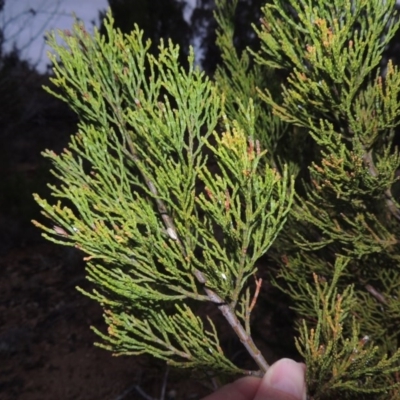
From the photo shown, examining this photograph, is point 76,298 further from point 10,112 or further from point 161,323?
point 10,112

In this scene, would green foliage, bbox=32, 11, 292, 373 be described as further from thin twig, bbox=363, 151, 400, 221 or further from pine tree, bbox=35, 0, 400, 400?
thin twig, bbox=363, 151, 400, 221

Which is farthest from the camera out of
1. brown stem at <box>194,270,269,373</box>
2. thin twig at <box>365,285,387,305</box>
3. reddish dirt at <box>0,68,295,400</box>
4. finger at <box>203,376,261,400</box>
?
reddish dirt at <box>0,68,295,400</box>

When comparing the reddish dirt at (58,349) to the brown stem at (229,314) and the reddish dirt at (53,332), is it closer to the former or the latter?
the reddish dirt at (53,332)

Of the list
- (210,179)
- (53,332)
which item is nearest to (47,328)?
(53,332)

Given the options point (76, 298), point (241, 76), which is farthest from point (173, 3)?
point (241, 76)

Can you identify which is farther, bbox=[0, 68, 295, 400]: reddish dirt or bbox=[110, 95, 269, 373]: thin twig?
bbox=[0, 68, 295, 400]: reddish dirt

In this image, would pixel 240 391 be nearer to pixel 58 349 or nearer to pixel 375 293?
pixel 375 293

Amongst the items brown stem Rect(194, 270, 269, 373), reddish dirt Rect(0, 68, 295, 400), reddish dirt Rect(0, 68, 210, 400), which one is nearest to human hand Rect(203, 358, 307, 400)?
brown stem Rect(194, 270, 269, 373)

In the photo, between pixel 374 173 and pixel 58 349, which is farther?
pixel 58 349
